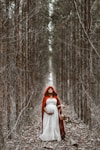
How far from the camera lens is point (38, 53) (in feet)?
78.3

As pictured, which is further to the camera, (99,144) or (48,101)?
(48,101)

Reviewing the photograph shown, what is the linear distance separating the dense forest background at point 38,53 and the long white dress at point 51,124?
A: 100 centimetres

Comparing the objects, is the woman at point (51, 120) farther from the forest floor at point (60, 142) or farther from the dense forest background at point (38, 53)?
the dense forest background at point (38, 53)

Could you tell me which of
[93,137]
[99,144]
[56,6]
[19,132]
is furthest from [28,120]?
[56,6]

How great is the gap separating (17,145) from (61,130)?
2326 mm

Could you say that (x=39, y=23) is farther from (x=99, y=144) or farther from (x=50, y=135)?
(x=99, y=144)

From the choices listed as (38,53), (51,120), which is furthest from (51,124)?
(38,53)

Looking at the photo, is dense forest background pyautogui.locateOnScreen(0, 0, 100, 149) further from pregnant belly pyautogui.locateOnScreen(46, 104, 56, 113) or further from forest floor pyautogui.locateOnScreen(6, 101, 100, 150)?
pregnant belly pyautogui.locateOnScreen(46, 104, 56, 113)

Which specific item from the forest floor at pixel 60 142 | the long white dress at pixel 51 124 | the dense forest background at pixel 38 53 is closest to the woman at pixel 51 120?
the long white dress at pixel 51 124

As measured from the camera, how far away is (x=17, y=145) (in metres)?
10.9

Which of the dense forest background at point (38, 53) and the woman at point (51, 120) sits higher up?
the dense forest background at point (38, 53)

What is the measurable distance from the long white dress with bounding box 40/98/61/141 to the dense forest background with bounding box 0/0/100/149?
3.27 feet

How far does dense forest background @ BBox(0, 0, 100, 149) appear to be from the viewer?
38.6ft

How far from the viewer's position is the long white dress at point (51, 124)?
41.4 ft
